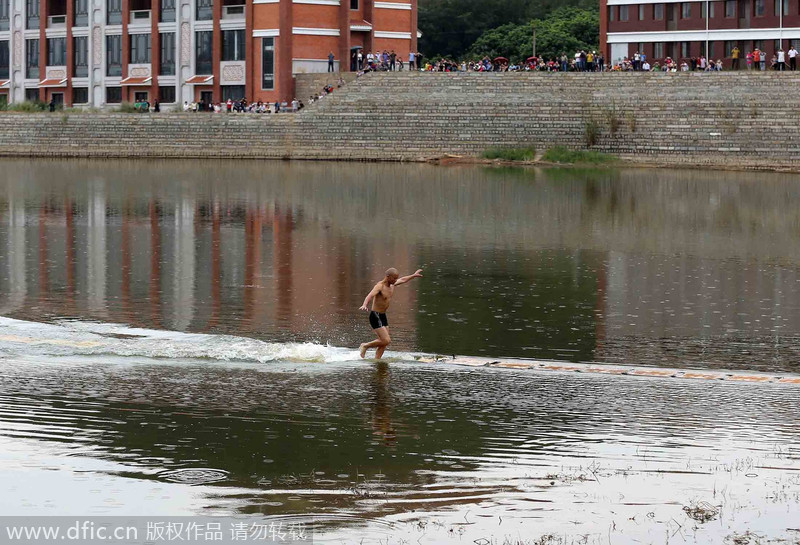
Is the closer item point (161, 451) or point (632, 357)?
point (161, 451)

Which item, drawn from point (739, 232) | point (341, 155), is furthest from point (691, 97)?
point (739, 232)

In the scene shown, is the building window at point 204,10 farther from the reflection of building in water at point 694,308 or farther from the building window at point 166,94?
the reflection of building in water at point 694,308

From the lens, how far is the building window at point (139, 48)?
94.8 m

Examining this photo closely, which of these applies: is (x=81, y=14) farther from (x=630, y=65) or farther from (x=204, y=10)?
(x=630, y=65)

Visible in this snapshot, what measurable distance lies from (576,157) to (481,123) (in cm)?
660

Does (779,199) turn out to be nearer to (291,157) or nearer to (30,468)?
(291,157)

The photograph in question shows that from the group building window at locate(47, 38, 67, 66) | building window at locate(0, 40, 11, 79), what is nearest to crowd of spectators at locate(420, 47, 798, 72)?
building window at locate(47, 38, 67, 66)

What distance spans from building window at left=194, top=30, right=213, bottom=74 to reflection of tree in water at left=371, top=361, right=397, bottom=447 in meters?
74.8

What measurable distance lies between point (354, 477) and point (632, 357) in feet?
28.5

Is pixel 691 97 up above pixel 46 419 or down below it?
above

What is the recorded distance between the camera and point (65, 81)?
9775 cm

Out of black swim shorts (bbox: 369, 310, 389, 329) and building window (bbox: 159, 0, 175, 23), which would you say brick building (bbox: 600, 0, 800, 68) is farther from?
black swim shorts (bbox: 369, 310, 389, 329)

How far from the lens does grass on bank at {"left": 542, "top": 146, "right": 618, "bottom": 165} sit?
227ft

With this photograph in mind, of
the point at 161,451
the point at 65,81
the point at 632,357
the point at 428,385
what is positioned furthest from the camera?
the point at 65,81
